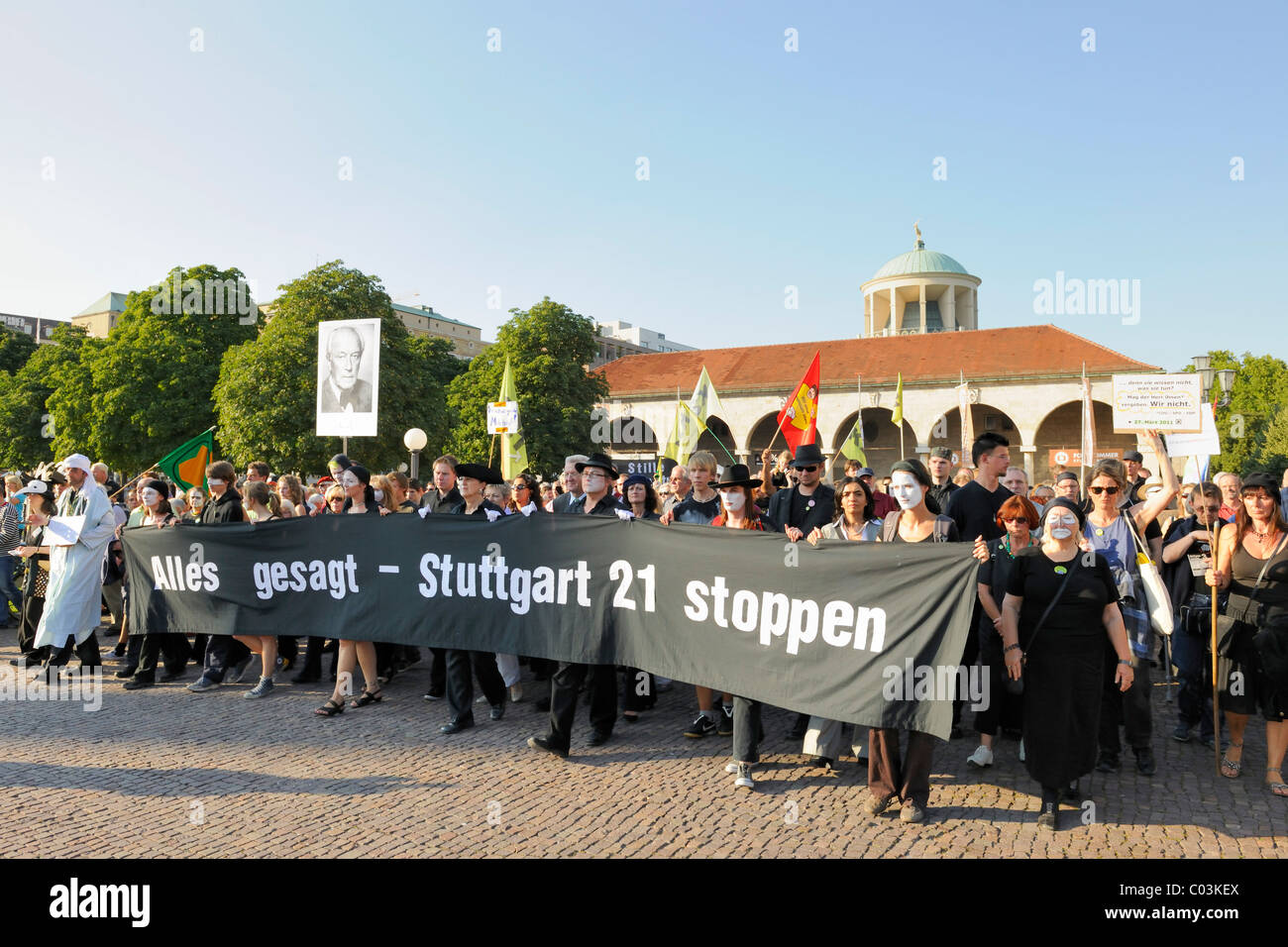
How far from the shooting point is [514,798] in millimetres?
5082

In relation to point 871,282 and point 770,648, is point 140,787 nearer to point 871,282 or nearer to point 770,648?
point 770,648

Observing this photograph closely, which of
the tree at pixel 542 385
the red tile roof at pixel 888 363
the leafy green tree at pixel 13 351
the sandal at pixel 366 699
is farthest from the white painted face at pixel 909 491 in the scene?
the leafy green tree at pixel 13 351

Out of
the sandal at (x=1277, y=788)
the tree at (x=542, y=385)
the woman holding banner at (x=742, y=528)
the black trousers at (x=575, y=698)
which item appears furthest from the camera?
the tree at (x=542, y=385)

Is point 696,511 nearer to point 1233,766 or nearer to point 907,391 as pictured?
point 1233,766

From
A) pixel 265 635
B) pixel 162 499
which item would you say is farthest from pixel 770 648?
pixel 162 499

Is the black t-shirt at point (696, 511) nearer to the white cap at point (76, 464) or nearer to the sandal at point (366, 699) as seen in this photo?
the sandal at point (366, 699)

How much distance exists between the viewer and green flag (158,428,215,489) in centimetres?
1099

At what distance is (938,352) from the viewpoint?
54.4 meters

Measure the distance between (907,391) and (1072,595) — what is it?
50252 mm

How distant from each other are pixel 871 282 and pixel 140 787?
7698 centimetres

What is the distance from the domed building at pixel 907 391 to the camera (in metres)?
49.9

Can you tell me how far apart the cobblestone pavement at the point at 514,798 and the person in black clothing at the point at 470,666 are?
18 centimetres
